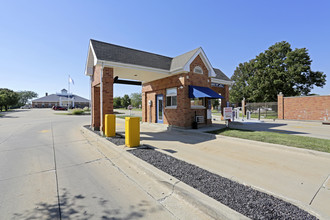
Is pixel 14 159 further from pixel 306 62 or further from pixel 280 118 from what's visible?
pixel 306 62

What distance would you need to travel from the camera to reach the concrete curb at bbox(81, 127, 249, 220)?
2486mm

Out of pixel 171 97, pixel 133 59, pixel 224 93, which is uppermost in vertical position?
pixel 133 59

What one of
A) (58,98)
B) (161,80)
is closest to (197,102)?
(161,80)

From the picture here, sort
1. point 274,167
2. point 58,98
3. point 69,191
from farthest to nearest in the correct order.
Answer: point 58,98 < point 274,167 < point 69,191

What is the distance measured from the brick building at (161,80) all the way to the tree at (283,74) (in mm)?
21416

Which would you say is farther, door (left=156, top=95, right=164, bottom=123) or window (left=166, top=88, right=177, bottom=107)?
door (left=156, top=95, right=164, bottom=123)

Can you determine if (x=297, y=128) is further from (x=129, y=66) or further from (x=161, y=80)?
(x=129, y=66)

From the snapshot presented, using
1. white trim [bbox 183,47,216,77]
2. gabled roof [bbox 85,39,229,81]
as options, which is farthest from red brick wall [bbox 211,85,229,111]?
gabled roof [bbox 85,39,229,81]

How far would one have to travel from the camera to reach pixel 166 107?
1212 cm

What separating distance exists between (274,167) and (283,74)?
28.6 m

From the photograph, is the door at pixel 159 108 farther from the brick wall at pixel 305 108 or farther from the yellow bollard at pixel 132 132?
the brick wall at pixel 305 108

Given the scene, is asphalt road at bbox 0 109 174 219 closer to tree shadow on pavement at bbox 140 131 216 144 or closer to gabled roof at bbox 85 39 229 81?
tree shadow on pavement at bbox 140 131 216 144

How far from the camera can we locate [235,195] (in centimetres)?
286

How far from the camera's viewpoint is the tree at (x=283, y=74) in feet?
83.0
